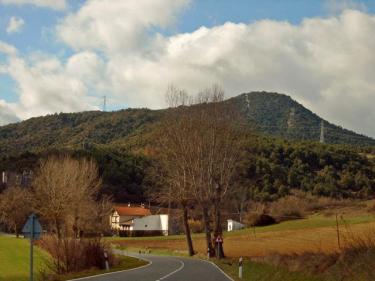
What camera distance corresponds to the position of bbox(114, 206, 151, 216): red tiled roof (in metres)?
139

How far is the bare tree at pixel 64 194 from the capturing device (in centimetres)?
6244

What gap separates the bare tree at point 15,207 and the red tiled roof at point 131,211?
40.0m

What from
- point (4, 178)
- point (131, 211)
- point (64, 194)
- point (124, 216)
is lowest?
point (124, 216)

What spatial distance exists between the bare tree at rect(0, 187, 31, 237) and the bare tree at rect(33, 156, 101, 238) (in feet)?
95.0

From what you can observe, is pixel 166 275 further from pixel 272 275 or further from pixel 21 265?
pixel 21 265

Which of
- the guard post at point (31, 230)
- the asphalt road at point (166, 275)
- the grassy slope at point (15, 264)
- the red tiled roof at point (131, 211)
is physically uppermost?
the red tiled roof at point (131, 211)

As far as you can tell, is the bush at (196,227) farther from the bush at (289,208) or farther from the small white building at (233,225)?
the small white building at (233,225)

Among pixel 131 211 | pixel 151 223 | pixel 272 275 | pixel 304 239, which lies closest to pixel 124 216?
pixel 131 211

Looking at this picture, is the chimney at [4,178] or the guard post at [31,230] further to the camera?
the chimney at [4,178]

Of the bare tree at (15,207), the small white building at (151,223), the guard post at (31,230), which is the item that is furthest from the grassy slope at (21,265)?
the small white building at (151,223)

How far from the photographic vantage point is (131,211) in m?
142

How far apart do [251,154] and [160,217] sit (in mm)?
89715

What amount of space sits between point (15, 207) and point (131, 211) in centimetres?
4828

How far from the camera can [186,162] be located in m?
50.4
